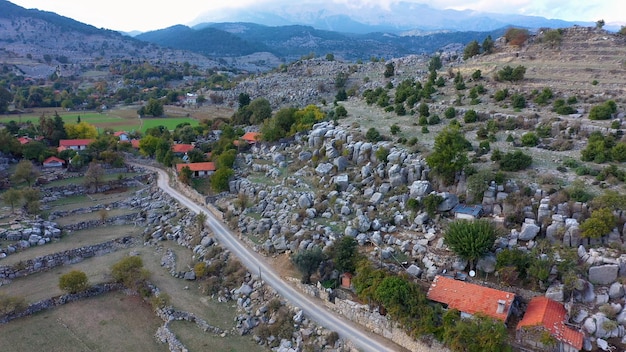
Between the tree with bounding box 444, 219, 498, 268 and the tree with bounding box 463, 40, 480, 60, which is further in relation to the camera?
the tree with bounding box 463, 40, 480, 60

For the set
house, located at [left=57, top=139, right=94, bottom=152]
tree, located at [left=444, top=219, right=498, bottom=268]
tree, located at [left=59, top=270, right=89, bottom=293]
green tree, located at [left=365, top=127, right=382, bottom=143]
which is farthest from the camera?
house, located at [left=57, top=139, right=94, bottom=152]

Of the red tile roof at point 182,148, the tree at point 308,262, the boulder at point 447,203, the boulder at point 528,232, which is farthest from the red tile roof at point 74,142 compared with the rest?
the boulder at point 528,232

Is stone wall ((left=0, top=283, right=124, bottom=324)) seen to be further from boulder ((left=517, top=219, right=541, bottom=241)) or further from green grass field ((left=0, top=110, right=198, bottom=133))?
green grass field ((left=0, top=110, right=198, bottom=133))

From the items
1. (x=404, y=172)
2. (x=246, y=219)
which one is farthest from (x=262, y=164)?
(x=404, y=172)

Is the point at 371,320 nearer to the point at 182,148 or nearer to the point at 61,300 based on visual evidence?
the point at 61,300

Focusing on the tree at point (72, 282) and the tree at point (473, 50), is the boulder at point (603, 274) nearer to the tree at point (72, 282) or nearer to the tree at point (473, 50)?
the tree at point (72, 282)

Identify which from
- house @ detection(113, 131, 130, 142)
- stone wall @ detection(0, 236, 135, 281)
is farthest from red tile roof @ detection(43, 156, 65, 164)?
stone wall @ detection(0, 236, 135, 281)

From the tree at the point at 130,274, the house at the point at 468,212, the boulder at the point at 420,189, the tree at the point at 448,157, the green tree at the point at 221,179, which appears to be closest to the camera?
the house at the point at 468,212
